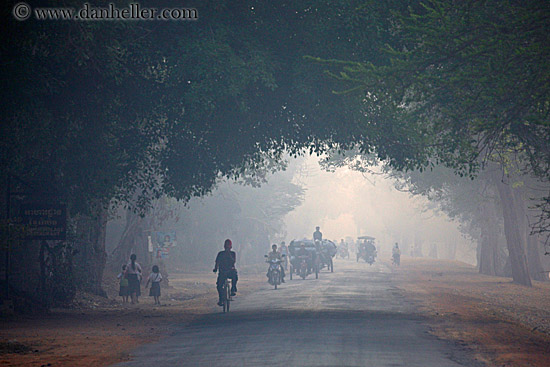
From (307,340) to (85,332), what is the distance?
572 centimetres

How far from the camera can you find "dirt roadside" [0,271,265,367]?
41.5ft

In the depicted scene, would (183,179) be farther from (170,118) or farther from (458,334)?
(458,334)

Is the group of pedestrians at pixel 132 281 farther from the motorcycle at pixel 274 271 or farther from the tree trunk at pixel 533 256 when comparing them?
the tree trunk at pixel 533 256

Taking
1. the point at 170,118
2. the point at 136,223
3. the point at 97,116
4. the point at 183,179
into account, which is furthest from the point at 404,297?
the point at 136,223

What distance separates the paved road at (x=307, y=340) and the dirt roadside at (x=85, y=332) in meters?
0.68

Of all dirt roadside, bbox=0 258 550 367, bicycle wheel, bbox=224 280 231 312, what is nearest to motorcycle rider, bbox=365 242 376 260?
dirt roadside, bbox=0 258 550 367

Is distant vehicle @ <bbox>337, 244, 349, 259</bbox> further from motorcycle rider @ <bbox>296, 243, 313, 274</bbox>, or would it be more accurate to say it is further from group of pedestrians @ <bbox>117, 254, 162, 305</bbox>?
group of pedestrians @ <bbox>117, 254, 162, 305</bbox>

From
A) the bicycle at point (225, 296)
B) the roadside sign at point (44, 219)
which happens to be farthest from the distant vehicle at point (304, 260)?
the roadside sign at point (44, 219)

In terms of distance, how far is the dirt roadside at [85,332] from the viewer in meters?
12.7

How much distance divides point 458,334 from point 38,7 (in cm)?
1137

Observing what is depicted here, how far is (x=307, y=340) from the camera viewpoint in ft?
44.6

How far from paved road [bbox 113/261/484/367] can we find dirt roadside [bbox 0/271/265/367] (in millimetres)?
681

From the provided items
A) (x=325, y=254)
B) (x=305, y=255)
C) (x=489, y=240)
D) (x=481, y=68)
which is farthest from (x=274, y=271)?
(x=489, y=240)

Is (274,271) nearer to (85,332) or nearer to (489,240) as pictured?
(85,332)
